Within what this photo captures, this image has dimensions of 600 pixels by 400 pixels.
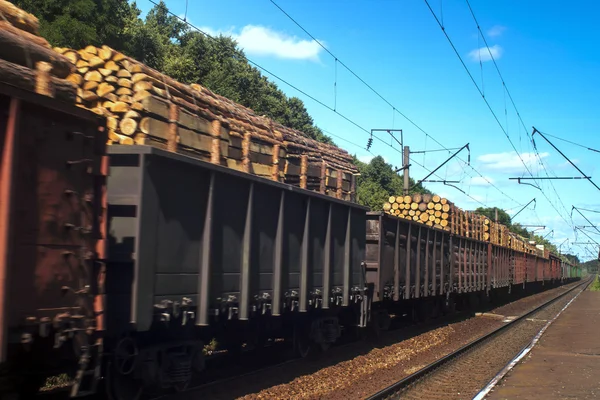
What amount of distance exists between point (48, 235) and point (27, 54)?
1.40m

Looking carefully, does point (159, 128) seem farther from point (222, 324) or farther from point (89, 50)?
point (222, 324)

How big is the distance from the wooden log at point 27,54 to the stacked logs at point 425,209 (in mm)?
15434

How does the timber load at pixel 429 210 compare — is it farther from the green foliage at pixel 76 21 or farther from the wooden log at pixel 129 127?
the wooden log at pixel 129 127

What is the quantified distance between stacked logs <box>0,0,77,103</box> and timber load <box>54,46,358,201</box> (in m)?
0.73

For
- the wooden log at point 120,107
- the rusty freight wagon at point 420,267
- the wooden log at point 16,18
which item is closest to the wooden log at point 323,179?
the rusty freight wagon at point 420,267

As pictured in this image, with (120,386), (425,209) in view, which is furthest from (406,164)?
(120,386)

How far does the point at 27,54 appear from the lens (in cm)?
421

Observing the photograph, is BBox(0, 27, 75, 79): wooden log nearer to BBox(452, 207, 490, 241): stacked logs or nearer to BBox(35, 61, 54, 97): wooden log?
BBox(35, 61, 54, 97): wooden log

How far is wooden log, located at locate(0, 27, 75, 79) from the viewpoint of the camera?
4020 mm

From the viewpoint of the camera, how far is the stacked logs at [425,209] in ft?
61.3

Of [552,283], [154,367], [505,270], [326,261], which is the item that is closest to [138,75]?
[154,367]

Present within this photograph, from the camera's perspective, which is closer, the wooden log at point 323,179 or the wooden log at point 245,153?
the wooden log at point 245,153

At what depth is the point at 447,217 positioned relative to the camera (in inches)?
734

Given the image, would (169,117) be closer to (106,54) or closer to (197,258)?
(106,54)
